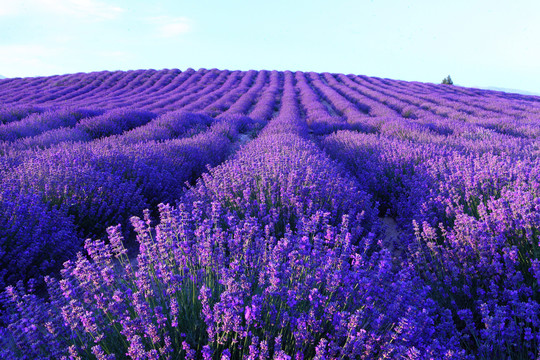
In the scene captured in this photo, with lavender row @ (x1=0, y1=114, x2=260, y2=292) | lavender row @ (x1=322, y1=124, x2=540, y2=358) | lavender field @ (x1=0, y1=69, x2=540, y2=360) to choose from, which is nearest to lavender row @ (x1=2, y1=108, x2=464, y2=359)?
lavender field @ (x1=0, y1=69, x2=540, y2=360)

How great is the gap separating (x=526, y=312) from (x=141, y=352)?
5.19 ft

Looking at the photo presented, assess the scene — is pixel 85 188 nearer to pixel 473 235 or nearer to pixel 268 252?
pixel 268 252

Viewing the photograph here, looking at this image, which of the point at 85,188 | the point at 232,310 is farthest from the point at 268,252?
the point at 85,188

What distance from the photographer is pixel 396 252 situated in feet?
9.40

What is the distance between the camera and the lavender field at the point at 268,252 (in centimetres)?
129

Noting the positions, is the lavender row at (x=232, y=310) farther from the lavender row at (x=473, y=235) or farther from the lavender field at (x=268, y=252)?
the lavender row at (x=473, y=235)

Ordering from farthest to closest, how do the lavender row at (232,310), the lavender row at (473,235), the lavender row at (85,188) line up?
the lavender row at (85,188)
the lavender row at (473,235)
the lavender row at (232,310)

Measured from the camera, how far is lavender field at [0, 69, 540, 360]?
50.8 inches

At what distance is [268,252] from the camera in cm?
180

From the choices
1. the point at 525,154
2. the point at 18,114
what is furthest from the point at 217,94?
the point at 525,154

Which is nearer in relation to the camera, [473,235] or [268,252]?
[268,252]

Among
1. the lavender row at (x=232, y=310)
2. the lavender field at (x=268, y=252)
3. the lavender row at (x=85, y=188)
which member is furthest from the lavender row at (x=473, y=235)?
the lavender row at (x=85, y=188)

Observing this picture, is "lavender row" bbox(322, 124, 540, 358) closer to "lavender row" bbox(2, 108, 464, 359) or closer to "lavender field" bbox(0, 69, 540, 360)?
"lavender field" bbox(0, 69, 540, 360)

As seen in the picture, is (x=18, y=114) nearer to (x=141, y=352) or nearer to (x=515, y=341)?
(x=141, y=352)
